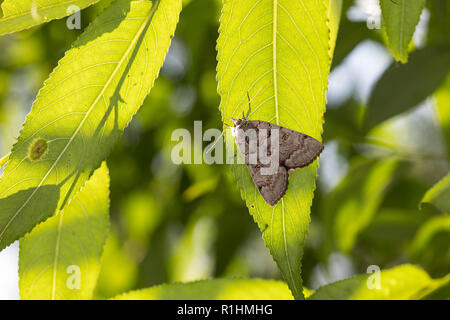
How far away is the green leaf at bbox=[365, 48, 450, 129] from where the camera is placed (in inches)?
62.4

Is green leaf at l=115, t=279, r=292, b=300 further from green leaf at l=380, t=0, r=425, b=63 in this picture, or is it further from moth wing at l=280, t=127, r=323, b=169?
green leaf at l=380, t=0, r=425, b=63

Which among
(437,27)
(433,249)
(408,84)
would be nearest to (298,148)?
(408,84)

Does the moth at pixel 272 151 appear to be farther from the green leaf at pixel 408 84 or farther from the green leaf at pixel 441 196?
the green leaf at pixel 408 84

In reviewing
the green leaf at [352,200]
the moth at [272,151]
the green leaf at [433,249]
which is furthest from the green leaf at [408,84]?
the moth at [272,151]

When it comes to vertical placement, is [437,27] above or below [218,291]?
above

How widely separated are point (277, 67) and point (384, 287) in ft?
1.94

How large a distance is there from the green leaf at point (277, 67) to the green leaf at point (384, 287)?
363 millimetres

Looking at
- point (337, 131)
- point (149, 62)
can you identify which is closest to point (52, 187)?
point (149, 62)

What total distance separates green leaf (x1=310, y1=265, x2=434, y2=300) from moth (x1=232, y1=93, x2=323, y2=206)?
0.33 meters

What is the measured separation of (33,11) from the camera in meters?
0.91

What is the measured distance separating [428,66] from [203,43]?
0.90 metres

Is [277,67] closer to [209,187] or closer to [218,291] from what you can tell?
[218,291]

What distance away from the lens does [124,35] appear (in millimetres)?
951
